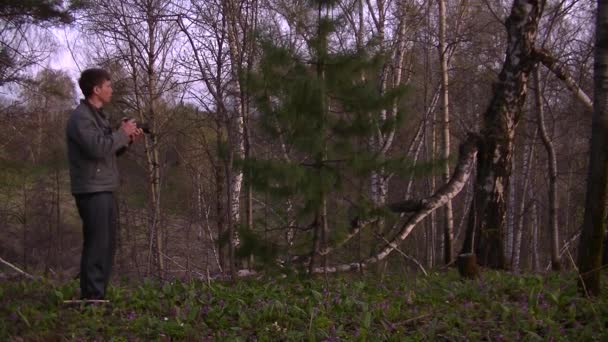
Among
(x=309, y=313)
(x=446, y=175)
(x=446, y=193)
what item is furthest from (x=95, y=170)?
(x=446, y=175)

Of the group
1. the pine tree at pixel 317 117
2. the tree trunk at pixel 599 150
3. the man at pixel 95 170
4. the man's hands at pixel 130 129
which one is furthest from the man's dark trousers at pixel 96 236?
the tree trunk at pixel 599 150

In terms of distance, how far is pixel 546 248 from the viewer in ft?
84.1

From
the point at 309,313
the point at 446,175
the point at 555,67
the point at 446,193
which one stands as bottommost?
the point at 309,313

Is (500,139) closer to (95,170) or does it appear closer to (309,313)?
(309,313)

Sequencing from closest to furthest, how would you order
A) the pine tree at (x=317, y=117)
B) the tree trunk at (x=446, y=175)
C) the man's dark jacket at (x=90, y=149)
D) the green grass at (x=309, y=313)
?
the green grass at (x=309, y=313) < the man's dark jacket at (x=90, y=149) < the pine tree at (x=317, y=117) < the tree trunk at (x=446, y=175)

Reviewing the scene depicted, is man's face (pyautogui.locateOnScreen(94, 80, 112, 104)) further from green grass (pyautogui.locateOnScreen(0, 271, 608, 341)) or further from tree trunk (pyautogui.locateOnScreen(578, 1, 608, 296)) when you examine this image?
tree trunk (pyautogui.locateOnScreen(578, 1, 608, 296))

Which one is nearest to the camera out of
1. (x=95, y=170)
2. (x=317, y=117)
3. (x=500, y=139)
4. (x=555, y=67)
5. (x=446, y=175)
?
(x=95, y=170)

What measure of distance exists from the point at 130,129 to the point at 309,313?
6.45ft

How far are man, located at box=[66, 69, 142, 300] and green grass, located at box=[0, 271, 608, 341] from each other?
0.35 m

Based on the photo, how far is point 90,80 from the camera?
14.5 feet

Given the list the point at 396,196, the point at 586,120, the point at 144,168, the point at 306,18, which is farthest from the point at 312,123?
the point at 396,196

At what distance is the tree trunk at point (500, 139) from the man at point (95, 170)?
5.60m

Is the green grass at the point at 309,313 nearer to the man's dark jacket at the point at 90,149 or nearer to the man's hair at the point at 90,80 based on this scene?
the man's dark jacket at the point at 90,149

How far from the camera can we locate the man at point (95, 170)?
422 centimetres
